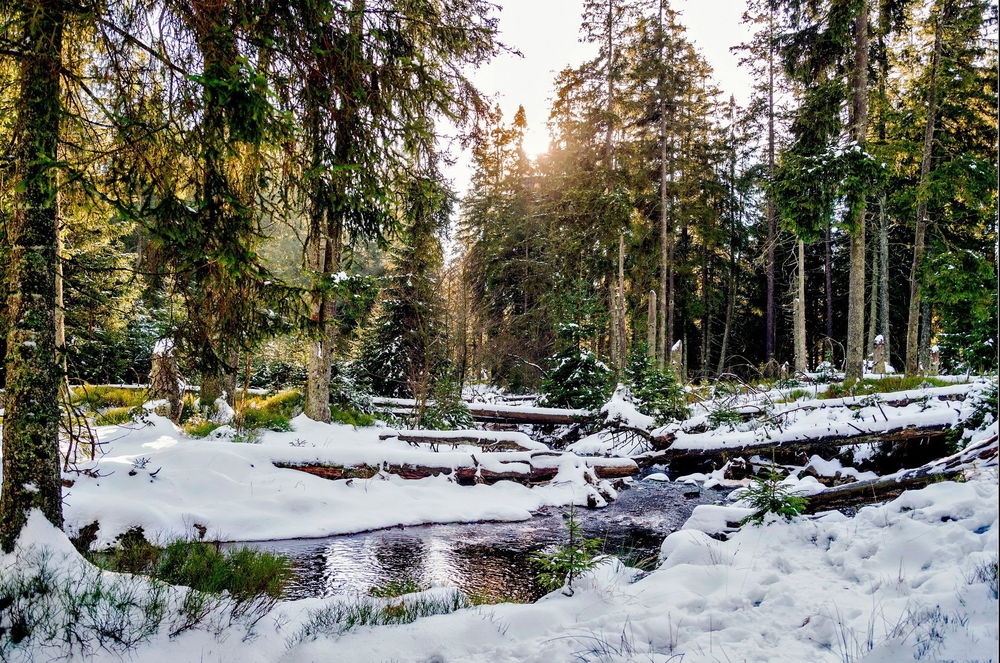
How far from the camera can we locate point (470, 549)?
22.1 ft

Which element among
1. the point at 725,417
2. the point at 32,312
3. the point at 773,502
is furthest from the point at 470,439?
the point at 32,312

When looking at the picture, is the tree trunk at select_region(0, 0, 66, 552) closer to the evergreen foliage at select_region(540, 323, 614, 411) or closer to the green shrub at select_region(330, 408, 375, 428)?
the green shrub at select_region(330, 408, 375, 428)

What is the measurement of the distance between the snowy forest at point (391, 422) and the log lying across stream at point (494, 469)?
0.19 feet

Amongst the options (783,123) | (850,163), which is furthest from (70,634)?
(783,123)

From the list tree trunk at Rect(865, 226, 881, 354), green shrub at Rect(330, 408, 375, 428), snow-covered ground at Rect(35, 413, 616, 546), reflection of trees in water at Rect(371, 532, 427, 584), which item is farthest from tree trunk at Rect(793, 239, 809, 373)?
reflection of trees in water at Rect(371, 532, 427, 584)

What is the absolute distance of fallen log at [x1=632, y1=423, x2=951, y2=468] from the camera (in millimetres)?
7742

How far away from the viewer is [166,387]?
4637 mm

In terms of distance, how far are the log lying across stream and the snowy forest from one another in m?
0.06

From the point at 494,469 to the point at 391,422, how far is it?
5.82 meters

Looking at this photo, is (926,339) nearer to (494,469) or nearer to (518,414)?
(518,414)

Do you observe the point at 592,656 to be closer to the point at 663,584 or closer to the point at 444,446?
the point at 663,584

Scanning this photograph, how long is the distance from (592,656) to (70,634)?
126 inches

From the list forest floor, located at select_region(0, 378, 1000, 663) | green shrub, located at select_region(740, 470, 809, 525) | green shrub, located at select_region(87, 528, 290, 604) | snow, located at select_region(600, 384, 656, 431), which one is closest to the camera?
forest floor, located at select_region(0, 378, 1000, 663)

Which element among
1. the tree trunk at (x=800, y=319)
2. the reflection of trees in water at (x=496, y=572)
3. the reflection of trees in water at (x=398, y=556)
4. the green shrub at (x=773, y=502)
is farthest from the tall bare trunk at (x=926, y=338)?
the reflection of trees in water at (x=398, y=556)
